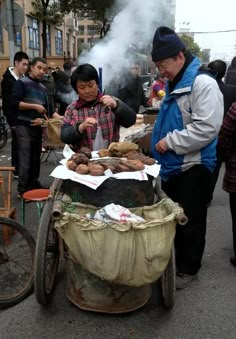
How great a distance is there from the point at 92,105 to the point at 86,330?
174 centimetres

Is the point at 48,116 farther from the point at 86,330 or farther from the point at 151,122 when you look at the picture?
the point at 86,330

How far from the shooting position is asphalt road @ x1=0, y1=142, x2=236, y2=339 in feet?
8.80

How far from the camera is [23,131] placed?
540cm

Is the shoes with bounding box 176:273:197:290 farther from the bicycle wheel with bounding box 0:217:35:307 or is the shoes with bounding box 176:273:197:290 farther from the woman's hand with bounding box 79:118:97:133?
the woman's hand with bounding box 79:118:97:133

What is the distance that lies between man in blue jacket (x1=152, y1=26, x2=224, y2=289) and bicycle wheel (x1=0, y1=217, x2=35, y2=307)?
1.26 meters

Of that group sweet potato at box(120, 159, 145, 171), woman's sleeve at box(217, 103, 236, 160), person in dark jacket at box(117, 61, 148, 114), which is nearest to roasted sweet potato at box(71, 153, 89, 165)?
sweet potato at box(120, 159, 145, 171)

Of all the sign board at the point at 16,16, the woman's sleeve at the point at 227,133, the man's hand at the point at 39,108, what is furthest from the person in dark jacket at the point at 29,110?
the sign board at the point at 16,16

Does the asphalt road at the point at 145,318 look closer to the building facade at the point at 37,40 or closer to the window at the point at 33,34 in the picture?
the building facade at the point at 37,40

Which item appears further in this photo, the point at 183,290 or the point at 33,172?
the point at 33,172

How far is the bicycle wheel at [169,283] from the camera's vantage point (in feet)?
8.71

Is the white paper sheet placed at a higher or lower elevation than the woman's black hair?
lower

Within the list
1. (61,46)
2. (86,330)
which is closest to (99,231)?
(86,330)

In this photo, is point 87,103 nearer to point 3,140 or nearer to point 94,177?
point 94,177

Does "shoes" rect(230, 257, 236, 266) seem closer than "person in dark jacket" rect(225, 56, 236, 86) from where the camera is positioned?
Yes
